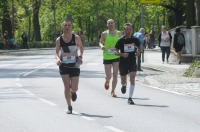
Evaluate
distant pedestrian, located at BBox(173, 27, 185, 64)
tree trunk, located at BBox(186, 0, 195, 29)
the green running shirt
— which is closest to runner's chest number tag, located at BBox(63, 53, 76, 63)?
the green running shirt

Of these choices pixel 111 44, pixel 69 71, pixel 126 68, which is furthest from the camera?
Answer: pixel 111 44

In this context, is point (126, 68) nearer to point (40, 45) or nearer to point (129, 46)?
point (129, 46)

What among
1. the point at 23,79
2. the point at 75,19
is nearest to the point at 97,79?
the point at 23,79

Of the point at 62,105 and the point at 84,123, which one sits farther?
the point at 62,105

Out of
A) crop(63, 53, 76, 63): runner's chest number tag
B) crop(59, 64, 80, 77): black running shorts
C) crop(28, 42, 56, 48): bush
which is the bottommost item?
crop(28, 42, 56, 48): bush

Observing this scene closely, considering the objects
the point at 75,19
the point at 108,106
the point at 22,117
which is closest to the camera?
the point at 22,117

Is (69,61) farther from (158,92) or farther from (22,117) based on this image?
(158,92)

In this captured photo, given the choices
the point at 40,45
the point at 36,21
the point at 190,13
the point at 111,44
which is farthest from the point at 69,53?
the point at 36,21

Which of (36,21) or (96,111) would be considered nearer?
(96,111)

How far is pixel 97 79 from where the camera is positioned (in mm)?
22484

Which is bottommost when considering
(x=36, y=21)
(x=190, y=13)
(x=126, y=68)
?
(x=126, y=68)

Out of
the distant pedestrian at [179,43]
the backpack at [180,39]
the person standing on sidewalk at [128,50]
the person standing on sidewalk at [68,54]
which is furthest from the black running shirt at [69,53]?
the backpack at [180,39]

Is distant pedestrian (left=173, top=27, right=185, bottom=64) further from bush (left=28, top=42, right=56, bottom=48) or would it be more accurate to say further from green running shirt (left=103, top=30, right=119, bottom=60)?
bush (left=28, top=42, right=56, bottom=48)

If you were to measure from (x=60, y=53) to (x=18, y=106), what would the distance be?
1.96m
